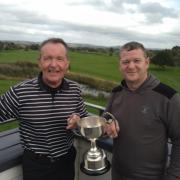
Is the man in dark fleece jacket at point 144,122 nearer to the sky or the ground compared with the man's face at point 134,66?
nearer to the ground

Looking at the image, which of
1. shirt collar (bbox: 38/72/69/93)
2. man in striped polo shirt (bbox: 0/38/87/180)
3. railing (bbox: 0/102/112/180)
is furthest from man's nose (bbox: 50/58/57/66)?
railing (bbox: 0/102/112/180)

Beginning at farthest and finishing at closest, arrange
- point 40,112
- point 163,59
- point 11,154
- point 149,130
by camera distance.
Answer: point 163,59 → point 11,154 → point 40,112 → point 149,130

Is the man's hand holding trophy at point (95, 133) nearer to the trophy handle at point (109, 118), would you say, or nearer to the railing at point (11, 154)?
the trophy handle at point (109, 118)

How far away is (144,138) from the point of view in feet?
8.06

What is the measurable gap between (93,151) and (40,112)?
0.50 m

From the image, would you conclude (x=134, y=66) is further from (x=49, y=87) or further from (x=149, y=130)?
(x=49, y=87)

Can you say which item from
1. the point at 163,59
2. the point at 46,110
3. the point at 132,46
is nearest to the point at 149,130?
the point at 132,46

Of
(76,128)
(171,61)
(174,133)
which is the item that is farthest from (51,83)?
(171,61)

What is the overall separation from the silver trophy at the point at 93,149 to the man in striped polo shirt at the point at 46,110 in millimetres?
161

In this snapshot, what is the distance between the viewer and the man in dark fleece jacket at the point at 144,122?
2.38 m

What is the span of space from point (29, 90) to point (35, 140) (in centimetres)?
39

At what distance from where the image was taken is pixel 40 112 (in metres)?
2.58

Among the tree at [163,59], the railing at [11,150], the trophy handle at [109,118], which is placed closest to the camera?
the trophy handle at [109,118]

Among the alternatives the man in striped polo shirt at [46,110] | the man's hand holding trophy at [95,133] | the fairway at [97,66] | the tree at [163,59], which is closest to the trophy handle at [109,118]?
the man's hand holding trophy at [95,133]
